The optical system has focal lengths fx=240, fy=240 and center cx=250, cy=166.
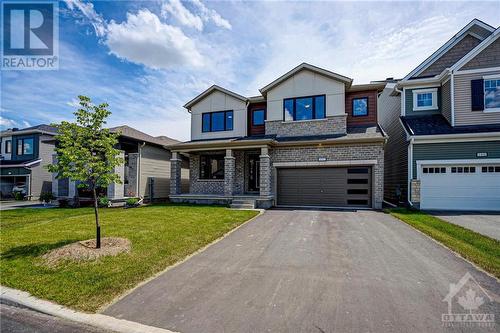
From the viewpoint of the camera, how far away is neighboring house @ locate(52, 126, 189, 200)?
51.1 feet

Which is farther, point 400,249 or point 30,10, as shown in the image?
point 30,10

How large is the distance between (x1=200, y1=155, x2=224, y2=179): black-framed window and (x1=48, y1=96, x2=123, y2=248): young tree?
33.6 ft

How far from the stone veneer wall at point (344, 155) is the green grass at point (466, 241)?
3296 millimetres

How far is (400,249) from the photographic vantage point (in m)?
5.95

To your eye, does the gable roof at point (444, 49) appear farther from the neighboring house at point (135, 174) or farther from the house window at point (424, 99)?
the neighboring house at point (135, 174)

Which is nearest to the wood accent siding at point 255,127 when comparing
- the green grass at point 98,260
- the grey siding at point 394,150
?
the green grass at point 98,260

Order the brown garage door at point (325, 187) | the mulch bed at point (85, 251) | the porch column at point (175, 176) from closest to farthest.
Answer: the mulch bed at point (85, 251)
the brown garage door at point (325, 187)
the porch column at point (175, 176)

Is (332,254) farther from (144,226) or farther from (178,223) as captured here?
(144,226)

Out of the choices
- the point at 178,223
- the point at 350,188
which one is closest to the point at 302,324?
the point at 178,223

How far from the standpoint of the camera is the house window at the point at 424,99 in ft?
47.3

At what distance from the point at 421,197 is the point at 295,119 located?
26.2 ft

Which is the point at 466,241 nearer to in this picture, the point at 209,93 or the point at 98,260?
the point at 98,260

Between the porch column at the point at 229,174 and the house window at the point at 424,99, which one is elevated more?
the house window at the point at 424,99

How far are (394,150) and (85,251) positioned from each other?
1745 centimetres
